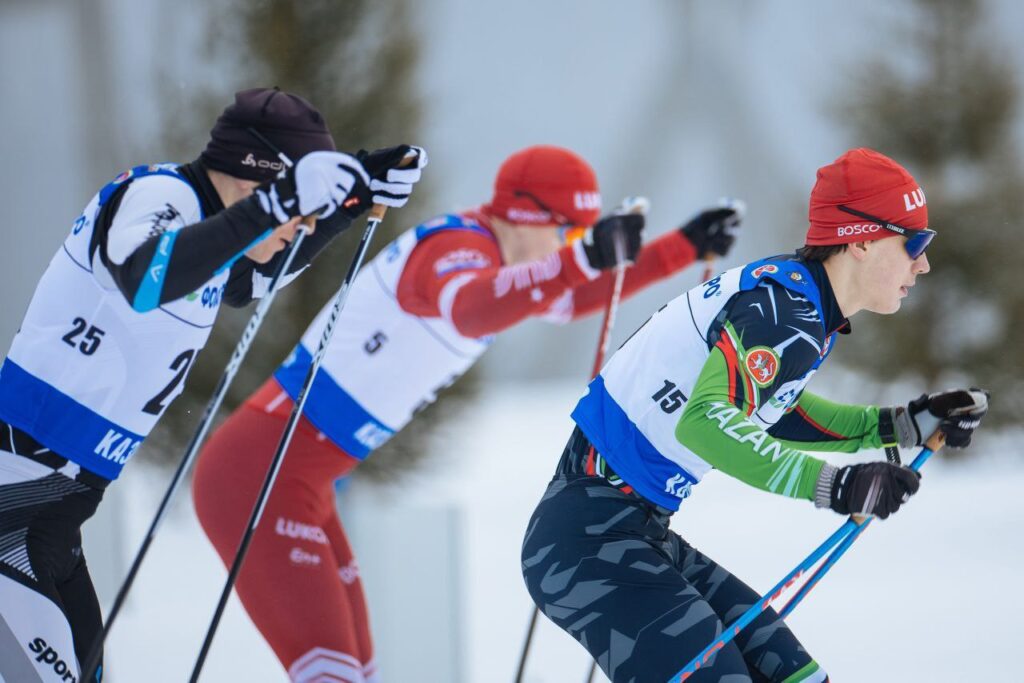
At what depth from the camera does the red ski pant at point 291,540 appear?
2.56 meters

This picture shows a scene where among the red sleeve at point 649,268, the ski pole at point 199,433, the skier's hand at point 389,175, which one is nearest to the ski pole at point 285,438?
the skier's hand at point 389,175

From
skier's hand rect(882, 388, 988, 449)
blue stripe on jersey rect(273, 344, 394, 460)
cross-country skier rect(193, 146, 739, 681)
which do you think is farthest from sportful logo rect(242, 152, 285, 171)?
skier's hand rect(882, 388, 988, 449)

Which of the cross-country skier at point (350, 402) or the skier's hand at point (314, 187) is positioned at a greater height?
the skier's hand at point (314, 187)

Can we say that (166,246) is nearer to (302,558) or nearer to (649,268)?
(302,558)

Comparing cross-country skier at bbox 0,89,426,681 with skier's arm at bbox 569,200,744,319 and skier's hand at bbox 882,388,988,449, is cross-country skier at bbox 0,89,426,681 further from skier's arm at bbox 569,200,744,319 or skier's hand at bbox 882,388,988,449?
skier's arm at bbox 569,200,744,319

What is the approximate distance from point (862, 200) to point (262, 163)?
1147 mm

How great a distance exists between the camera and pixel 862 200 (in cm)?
194

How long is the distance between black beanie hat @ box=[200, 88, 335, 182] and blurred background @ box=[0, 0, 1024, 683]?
1.70 m

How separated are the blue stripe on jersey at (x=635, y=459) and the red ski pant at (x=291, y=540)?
0.92m

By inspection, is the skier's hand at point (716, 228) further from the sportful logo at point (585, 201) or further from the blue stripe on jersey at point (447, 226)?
the blue stripe on jersey at point (447, 226)

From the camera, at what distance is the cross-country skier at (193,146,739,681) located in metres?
2.59

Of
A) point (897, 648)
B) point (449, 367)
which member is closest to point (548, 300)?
point (449, 367)

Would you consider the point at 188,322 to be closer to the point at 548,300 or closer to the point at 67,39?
the point at 548,300

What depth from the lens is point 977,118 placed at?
646 cm
